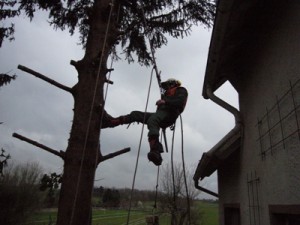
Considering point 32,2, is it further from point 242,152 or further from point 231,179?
point 231,179

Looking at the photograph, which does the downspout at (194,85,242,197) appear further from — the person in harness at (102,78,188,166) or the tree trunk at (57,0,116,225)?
the tree trunk at (57,0,116,225)

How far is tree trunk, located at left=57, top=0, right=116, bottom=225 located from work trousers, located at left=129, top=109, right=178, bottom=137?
74 cm

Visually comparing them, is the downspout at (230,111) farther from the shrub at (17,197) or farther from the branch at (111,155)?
the shrub at (17,197)

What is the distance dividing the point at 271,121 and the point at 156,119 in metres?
1.32

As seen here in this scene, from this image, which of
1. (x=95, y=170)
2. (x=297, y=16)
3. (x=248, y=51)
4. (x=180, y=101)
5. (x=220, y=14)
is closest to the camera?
(x=297, y=16)

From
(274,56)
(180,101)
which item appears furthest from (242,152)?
(274,56)

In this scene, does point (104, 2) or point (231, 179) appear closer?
point (104, 2)

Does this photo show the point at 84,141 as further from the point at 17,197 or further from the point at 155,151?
the point at 17,197

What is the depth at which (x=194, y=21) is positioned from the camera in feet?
16.3

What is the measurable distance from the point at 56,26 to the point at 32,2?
0.56 metres

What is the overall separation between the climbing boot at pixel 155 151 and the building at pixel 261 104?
117cm

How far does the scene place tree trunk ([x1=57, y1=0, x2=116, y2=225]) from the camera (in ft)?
9.30

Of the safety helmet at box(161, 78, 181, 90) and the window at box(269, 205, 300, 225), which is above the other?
the safety helmet at box(161, 78, 181, 90)

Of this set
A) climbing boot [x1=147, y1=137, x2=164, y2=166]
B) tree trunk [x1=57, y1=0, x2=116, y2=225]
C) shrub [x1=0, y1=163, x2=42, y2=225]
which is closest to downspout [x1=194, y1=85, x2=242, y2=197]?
climbing boot [x1=147, y1=137, x2=164, y2=166]
